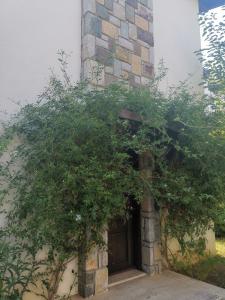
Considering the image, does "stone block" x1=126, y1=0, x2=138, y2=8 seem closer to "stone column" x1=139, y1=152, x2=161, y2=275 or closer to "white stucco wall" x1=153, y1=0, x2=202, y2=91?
"white stucco wall" x1=153, y1=0, x2=202, y2=91

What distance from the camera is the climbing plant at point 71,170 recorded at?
3115mm

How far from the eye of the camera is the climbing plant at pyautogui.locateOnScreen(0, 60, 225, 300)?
312 centimetres

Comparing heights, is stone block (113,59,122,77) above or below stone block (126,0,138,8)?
below

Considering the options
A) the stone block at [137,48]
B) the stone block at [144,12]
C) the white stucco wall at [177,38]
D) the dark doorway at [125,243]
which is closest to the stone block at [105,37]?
the stone block at [137,48]

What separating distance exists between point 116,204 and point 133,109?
1.19 metres

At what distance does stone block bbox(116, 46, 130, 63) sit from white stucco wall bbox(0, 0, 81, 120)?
716 mm

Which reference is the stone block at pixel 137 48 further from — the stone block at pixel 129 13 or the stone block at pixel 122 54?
the stone block at pixel 129 13

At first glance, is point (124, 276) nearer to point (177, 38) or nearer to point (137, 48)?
point (137, 48)

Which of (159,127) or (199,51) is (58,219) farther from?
(199,51)

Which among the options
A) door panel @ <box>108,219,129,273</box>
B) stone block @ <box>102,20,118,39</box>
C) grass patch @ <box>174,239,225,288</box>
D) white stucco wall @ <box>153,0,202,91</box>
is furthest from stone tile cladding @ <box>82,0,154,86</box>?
grass patch @ <box>174,239,225,288</box>

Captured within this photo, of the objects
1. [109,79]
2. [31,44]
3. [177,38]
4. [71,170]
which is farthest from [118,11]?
→ [71,170]

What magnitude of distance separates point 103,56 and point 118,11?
3.34 ft

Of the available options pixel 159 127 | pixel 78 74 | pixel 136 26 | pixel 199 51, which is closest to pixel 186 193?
pixel 159 127

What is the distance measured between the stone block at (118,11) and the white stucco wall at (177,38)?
0.97 meters
